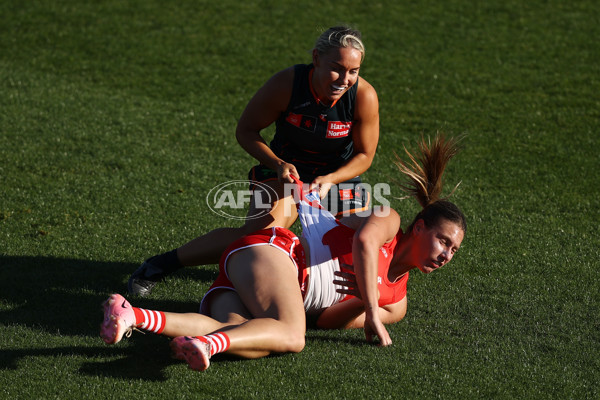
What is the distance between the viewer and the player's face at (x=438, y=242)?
3951mm

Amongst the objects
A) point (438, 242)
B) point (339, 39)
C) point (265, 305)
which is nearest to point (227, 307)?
point (265, 305)

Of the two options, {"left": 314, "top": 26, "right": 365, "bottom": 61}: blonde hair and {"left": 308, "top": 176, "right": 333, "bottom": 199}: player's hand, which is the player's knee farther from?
{"left": 314, "top": 26, "right": 365, "bottom": 61}: blonde hair

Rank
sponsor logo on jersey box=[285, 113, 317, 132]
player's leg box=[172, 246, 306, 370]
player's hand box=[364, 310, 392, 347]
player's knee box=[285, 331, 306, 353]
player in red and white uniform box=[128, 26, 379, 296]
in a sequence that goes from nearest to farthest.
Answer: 1. player's leg box=[172, 246, 306, 370]
2. player's knee box=[285, 331, 306, 353]
3. player's hand box=[364, 310, 392, 347]
4. player in red and white uniform box=[128, 26, 379, 296]
5. sponsor logo on jersey box=[285, 113, 317, 132]

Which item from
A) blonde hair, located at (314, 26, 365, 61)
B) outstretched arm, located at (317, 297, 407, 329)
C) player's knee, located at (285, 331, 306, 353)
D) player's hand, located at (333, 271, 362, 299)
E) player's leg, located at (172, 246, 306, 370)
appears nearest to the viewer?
player's leg, located at (172, 246, 306, 370)

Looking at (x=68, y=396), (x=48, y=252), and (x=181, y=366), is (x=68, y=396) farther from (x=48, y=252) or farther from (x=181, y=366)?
(x=48, y=252)

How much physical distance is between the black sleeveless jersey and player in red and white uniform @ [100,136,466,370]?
1.52ft

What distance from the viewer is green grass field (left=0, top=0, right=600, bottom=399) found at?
378 centimetres

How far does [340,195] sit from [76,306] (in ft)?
5.78

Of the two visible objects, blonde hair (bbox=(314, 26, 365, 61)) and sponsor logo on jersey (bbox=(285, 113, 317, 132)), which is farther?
sponsor logo on jersey (bbox=(285, 113, 317, 132))

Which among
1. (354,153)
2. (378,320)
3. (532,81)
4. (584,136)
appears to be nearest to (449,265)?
(354,153)

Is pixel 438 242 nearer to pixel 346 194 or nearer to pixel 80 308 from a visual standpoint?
pixel 346 194

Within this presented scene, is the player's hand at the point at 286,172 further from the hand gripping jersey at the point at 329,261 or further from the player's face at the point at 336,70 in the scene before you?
the player's face at the point at 336,70

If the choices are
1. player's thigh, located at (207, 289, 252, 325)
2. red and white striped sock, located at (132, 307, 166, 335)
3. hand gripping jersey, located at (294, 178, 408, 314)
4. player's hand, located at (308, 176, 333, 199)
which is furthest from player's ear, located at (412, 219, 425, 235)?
red and white striped sock, located at (132, 307, 166, 335)

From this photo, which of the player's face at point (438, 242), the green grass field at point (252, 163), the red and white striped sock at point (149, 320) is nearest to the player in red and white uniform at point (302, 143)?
the green grass field at point (252, 163)
